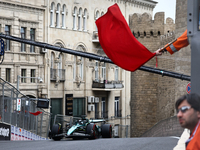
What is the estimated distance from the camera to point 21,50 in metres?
39.7

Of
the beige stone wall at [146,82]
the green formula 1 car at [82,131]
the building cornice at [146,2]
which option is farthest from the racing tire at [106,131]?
the building cornice at [146,2]

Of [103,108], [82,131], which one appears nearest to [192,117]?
[82,131]

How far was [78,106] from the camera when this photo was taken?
47031 mm

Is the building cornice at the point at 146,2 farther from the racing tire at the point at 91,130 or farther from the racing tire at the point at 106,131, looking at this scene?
the racing tire at the point at 91,130

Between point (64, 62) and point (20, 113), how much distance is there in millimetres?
22072

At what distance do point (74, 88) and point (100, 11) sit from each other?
30.4 feet

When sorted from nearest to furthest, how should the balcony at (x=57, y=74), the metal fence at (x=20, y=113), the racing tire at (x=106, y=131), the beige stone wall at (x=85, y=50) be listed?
the racing tire at (x=106, y=131), the metal fence at (x=20, y=113), the balcony at (x=57, y=74), the beige stone wall at (x=85, y=50)

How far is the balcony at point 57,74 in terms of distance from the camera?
42.7m

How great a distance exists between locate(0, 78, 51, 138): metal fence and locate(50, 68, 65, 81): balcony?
16.3 m

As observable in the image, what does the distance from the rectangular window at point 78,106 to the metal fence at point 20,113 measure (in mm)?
19616

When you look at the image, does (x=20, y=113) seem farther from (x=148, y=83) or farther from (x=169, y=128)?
(x=148, y=83)

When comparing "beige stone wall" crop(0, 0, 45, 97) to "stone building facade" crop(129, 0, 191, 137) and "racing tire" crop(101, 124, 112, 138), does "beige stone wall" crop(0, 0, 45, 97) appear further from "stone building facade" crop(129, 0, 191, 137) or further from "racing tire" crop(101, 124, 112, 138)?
"racing tire" crop(101, 124, 112, 138)

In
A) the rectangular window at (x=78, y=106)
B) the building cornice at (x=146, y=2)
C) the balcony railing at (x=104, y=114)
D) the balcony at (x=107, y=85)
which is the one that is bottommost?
the balcony railing at (x=104, y=114)

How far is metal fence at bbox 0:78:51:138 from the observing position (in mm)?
21766
